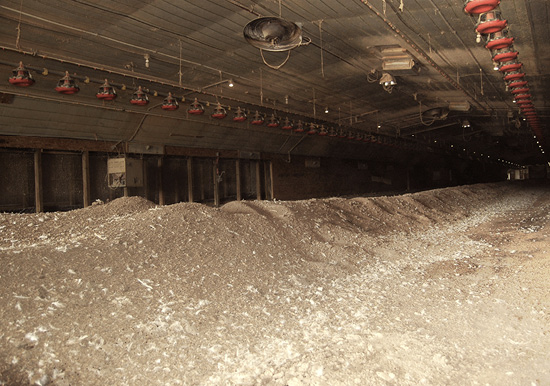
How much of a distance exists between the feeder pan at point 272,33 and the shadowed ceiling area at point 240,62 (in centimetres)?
13

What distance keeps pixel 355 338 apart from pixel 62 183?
36.9 feet

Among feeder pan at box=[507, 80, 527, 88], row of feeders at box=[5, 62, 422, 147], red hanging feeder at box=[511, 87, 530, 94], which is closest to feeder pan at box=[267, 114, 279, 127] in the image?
row of feeders at box=[5, 62, 422, 147]

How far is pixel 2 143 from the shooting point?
32.3 ft

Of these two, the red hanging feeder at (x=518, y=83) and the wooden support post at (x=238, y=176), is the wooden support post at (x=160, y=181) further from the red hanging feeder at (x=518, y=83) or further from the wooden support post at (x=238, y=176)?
the red hanging feeder at (x=518, y=83)

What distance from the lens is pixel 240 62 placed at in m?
10.3

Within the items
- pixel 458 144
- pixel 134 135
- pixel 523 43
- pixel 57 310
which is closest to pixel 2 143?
pixel 134 135

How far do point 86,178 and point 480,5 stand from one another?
11.5 metres

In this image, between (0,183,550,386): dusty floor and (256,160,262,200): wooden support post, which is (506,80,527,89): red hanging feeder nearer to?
(0,183,550,386): dusty floor

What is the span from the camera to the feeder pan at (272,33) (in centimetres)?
561

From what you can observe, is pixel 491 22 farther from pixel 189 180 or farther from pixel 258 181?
pixel 258 181

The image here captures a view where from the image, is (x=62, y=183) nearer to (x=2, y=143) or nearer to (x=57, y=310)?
(x=2, y=143)

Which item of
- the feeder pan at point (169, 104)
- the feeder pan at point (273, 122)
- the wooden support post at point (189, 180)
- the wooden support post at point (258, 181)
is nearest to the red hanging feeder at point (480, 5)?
the feeder pan at point (169, 104)

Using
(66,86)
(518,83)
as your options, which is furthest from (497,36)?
(66,86)

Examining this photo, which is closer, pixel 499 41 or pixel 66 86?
pixel 499 41
